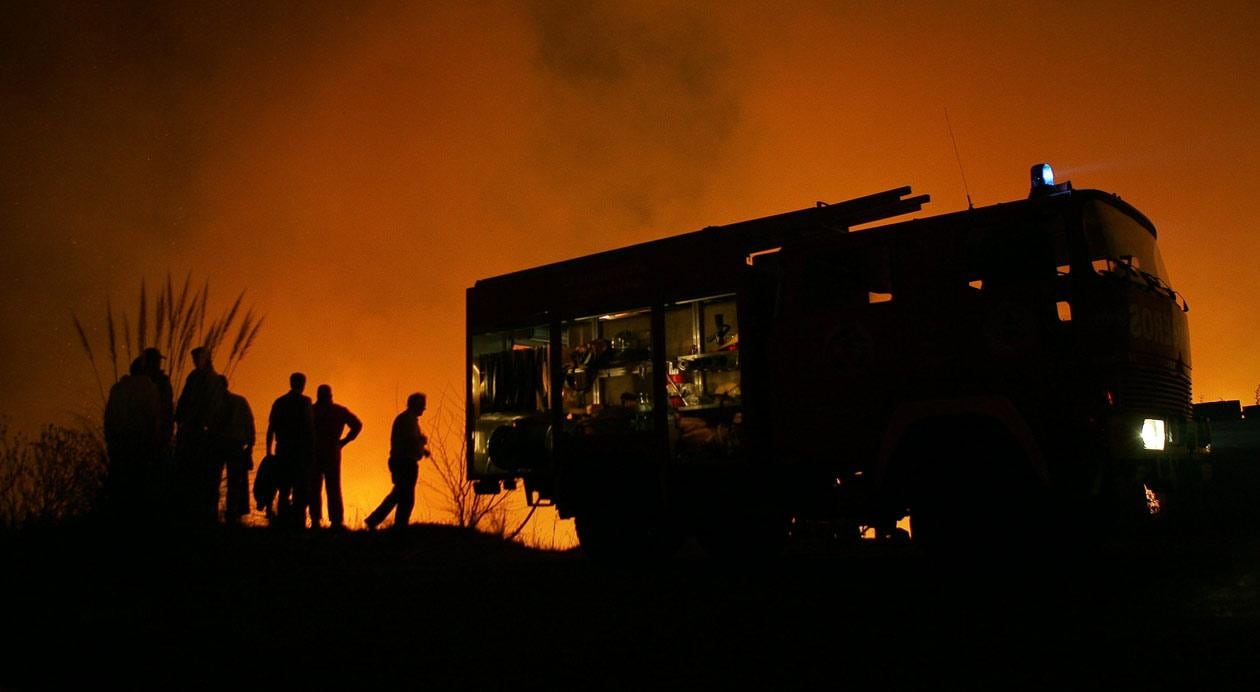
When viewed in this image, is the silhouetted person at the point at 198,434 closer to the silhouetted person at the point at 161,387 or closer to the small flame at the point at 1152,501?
the silhouetted person at the point at 161,387

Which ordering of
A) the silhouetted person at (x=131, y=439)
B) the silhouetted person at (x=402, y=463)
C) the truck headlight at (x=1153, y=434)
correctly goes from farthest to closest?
the silhouetted person at (x=402, y=463), the silhouetted person at (x=131, y=439), the truck headlight at (x=1153, y=434)

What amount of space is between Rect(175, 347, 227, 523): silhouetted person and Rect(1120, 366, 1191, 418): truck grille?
613 centimetres

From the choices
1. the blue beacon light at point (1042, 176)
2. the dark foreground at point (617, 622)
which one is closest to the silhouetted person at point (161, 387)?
the dark foreground at point (617, 622)

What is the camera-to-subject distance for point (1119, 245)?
695cm

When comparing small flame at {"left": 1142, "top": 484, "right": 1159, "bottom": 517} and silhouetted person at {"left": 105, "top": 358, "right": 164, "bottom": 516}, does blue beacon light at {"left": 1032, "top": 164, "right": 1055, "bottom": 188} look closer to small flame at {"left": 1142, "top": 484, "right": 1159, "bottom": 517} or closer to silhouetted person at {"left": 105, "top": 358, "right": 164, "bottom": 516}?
small flame at {"left": 1142, "top": 484, "right": 1159, "bottom": 517}

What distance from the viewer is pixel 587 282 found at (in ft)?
32.6

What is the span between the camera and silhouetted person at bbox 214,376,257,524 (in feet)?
24.8

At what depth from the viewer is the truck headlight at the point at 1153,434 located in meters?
6.65

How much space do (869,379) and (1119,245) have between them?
1890 millimetres

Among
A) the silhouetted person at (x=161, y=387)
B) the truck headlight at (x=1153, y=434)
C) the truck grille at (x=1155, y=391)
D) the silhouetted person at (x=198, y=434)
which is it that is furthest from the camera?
the silhouetted person at (x=161, y=387)

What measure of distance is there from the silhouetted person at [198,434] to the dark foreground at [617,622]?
0.83 feet

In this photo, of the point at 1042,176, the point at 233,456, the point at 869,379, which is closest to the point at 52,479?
the point at 233,456

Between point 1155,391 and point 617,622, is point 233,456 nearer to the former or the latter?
point 617,622

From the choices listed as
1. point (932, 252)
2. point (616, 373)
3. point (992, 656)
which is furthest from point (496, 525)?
point (992, 656)
